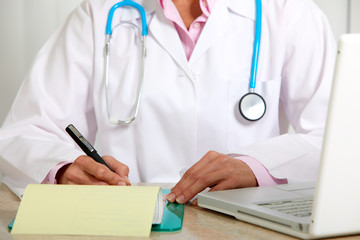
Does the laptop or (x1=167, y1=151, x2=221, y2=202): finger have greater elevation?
the laptop

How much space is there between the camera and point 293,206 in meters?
0.69

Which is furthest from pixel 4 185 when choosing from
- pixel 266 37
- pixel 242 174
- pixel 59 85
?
pixel 266 37

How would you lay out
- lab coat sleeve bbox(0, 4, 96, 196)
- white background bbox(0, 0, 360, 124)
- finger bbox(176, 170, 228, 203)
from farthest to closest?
white background bbox(0, 0, 360, 124)
lab coat sleeve bbox(0, 4, 96, 196)
finger bbox(176, 170, 228, 203)

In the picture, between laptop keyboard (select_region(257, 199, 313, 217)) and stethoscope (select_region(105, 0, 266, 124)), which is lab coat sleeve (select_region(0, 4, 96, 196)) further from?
laptop keyboard (select_region(257, 199, 313, 217))

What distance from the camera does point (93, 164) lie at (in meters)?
0.90

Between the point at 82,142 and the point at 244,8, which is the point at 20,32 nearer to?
the point at 244,8

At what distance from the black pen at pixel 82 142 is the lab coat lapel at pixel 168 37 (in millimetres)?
428

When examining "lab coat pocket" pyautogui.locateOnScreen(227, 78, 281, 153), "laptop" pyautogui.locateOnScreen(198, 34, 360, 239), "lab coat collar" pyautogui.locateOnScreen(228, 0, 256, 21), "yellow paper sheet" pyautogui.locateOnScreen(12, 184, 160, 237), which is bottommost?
"lab coat pocket" pyautogui.locateOnScreen(227, 78, 281, 153)

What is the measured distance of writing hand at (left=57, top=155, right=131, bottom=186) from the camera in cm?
87

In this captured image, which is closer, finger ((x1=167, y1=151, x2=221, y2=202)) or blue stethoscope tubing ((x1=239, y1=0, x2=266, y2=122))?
finger ((x1=167, y1=151, x2=221, y2=202))

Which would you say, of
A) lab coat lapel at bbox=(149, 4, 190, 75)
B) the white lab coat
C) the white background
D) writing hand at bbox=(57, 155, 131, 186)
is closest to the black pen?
writing hand at bbox=(57, 155, 131, 186)

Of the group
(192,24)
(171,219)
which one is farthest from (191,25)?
(171,219)

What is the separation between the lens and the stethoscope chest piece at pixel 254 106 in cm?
126

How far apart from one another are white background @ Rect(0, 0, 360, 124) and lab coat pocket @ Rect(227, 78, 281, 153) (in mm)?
923
